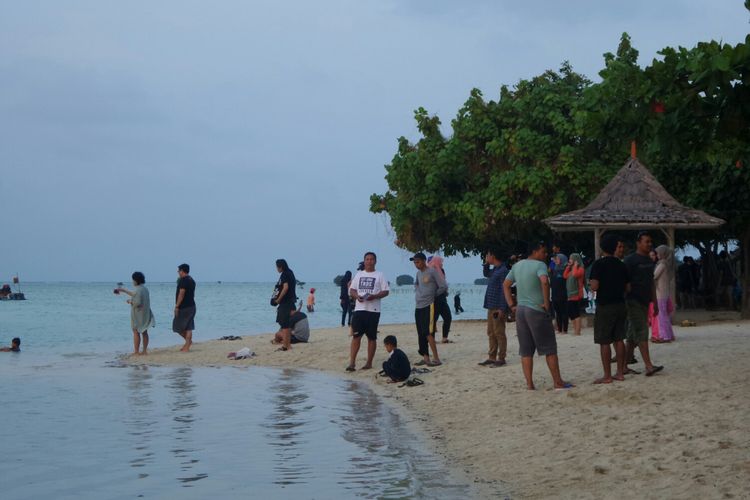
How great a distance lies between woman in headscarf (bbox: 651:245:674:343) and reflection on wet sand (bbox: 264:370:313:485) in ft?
19.1

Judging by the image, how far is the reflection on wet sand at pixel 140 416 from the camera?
30.1 ft

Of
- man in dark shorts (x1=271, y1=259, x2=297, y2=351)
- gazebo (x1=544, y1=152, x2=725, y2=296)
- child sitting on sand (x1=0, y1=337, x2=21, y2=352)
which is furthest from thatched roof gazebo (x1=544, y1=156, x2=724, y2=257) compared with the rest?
child sitting on sand (x1=0, y1=337, x2=21, y2=352)

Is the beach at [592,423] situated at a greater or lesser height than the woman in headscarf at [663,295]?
lesser

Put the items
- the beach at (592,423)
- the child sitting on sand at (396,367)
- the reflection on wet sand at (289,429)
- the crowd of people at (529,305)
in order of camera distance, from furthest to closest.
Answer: the child sitting on sand at (396,367)
the crowd of people at (529,305)
the reflection on wet sand at (289,429)
the beach at (592,423)

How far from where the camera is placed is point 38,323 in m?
47.2

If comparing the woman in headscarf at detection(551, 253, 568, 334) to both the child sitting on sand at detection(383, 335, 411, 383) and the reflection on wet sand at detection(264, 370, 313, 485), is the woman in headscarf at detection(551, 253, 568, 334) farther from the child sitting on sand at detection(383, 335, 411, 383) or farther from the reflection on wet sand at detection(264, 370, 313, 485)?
the reflection on wet sand at detection(264, 370, 313, 485)

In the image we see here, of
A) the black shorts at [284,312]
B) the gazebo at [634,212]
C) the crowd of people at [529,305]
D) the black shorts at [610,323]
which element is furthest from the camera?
the gazebo at [634,212]

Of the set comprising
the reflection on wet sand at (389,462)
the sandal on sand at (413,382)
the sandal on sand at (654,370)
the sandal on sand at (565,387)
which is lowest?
the reflection on wet sand at (389,462)

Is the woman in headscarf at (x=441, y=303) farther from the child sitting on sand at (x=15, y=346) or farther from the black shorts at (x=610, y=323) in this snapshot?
the child sitting on sand at (x=15, y=346)

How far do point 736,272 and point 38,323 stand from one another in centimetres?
3201

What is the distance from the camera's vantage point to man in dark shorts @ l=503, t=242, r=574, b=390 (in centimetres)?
1147

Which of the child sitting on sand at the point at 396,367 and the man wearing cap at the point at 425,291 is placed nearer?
the child sitting on sand at the point at 396,367

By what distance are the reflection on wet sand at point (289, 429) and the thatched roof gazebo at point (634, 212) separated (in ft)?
26.5

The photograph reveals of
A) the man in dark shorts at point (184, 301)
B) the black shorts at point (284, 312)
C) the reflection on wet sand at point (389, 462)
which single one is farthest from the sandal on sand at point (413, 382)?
the man in dark shorts at point (184, 301)
